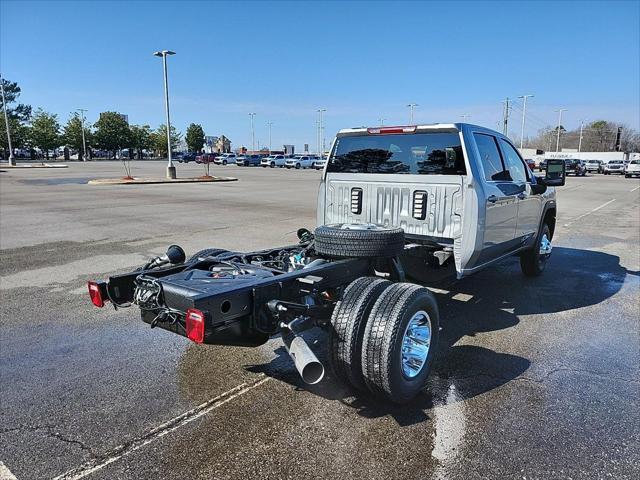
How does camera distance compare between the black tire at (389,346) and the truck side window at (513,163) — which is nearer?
the black tire at (389,346)

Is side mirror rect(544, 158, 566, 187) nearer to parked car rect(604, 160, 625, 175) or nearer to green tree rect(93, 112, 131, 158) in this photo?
parked car rect(604, 160, 625, 175)

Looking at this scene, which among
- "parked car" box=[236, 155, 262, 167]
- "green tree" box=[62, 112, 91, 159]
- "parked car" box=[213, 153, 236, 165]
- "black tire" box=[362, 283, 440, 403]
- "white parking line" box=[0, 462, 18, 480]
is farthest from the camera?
"green tree" box=[62, 112, 91, 159]

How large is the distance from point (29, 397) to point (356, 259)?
2626 mm

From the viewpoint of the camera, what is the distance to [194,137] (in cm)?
11381

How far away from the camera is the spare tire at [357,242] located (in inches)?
158

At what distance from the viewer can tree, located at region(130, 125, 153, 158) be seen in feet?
315

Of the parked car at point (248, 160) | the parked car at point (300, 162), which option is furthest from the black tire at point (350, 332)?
the parked car at point (248, 160)

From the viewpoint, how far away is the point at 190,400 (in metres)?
3.53

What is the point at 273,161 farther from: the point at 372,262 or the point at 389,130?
the point at 372,262

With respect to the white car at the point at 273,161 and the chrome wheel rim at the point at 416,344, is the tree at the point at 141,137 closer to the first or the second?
the white car at the point at 273,161

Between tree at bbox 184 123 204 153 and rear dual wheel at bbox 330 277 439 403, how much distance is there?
116m

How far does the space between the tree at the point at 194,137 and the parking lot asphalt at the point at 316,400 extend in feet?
369

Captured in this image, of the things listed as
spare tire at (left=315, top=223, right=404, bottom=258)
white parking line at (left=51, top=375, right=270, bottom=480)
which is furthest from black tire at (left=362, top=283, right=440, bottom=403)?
white parking line at (left=51, top=375, right=270, bottom=480)

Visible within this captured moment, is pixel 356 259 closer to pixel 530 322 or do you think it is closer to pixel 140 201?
pixel 530 322
